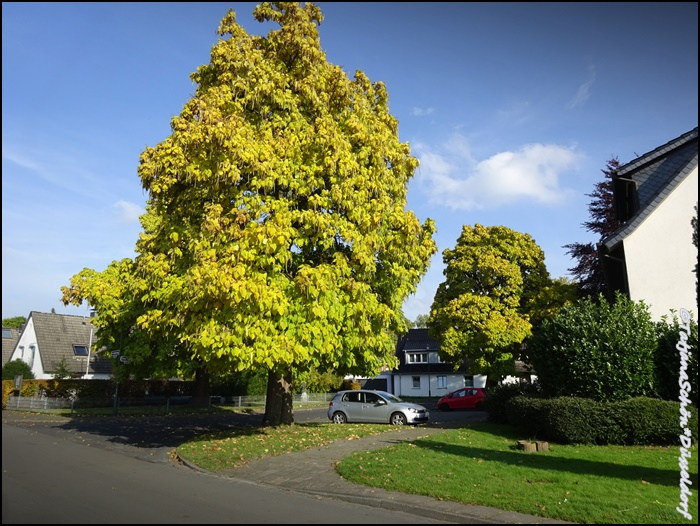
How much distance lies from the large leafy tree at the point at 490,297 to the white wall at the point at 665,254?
14.5m

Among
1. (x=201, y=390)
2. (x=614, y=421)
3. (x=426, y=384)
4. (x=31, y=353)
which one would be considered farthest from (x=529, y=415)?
(x=31, y=353)

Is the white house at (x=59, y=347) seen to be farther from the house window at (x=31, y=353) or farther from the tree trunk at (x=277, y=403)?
the tree trunk at (x=277, y=403)

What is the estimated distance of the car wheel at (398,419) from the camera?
2270 cm

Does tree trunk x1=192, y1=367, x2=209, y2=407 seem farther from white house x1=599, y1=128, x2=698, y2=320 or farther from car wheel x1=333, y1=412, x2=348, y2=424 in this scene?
white house x1=599, y1=128, x2=698, y2=320


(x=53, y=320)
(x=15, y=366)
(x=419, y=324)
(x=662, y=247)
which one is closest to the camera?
(x=662, y=247)

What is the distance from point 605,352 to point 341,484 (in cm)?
952

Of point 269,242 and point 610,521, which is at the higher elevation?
point 269,242

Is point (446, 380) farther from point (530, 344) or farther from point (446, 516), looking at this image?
point (446, 516)

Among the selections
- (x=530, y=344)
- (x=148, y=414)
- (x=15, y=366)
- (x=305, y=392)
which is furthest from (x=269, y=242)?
(x=15, y=366)

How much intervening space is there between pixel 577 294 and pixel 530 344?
13223mm

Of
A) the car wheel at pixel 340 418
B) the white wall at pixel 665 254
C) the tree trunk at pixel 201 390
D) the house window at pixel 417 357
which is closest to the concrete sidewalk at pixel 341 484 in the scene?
the car wheel at pixel 340 418

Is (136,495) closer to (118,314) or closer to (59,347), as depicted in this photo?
(118,314)

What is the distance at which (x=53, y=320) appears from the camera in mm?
47375

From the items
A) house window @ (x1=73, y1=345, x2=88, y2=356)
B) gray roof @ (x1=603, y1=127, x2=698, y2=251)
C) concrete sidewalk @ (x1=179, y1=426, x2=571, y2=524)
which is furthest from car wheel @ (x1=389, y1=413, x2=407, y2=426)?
house window @ (x1=73, y1=345, x2=88, y2=356)
